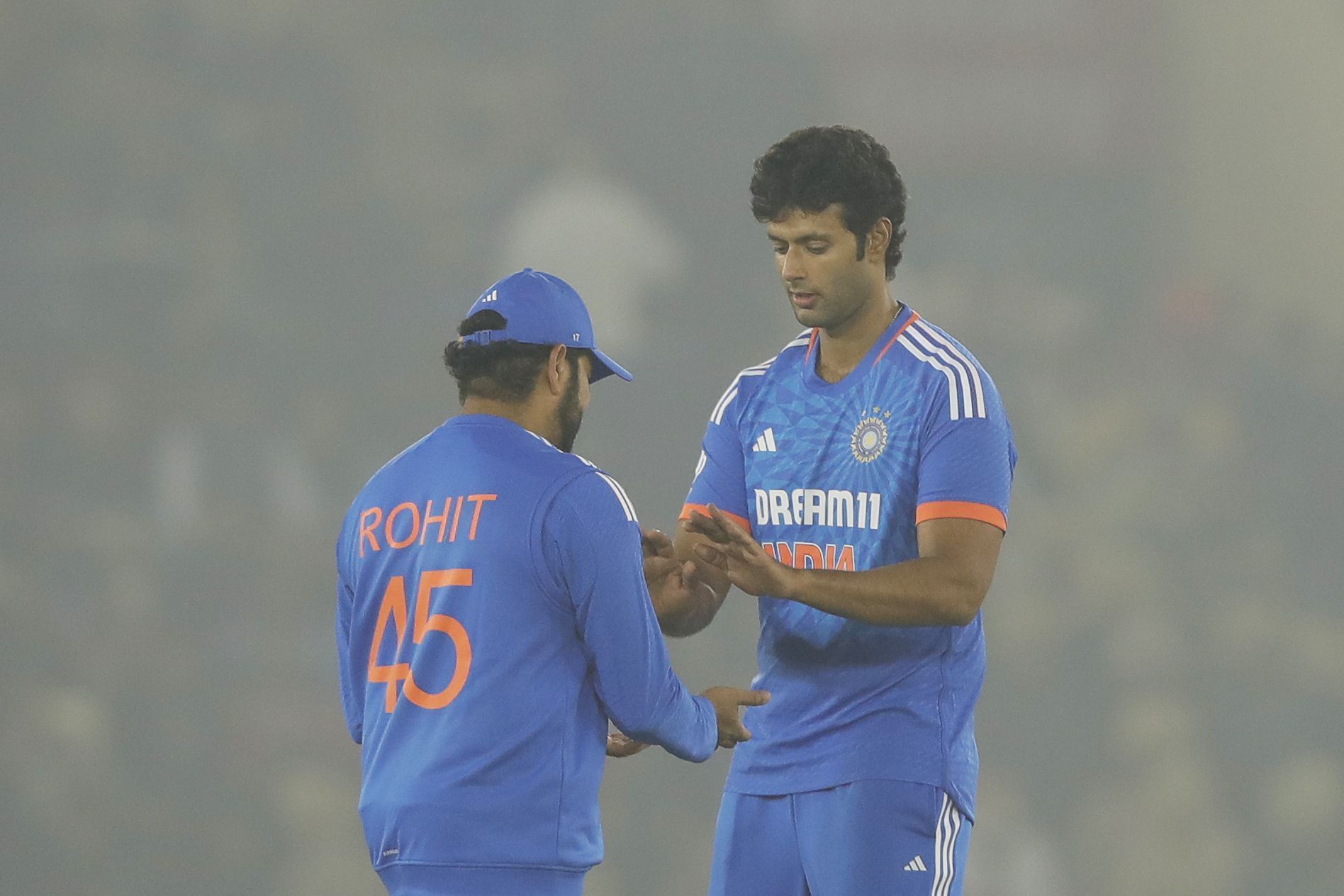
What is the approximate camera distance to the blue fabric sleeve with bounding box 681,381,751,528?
2.62 m

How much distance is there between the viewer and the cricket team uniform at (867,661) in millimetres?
2352

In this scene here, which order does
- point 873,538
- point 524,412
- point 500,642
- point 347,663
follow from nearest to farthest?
point 500,642
point 524,412
point 347,663
point 873,538

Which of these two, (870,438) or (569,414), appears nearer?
(569,414)

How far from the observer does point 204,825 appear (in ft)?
16.8

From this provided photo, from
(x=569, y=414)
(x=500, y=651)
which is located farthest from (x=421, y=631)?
(x=569, y=414)

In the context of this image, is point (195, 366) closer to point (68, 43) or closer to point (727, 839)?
point (68, 43)

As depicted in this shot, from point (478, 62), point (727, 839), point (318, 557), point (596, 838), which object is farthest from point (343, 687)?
point (478, 62)

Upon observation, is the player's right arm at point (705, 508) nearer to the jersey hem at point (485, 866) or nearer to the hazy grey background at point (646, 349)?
the jersey hem at point (485, 866)

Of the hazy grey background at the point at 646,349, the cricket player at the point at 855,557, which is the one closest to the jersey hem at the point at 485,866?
the cricket player at the point at 855,557

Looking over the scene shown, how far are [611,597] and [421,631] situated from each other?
0.26m

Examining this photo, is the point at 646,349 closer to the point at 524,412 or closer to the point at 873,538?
the point at 873,538

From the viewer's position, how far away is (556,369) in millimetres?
2240

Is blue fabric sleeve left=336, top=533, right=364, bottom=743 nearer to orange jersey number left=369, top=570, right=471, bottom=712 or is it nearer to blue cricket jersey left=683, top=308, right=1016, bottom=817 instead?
orange jersey number left=369, top=570, right=471, bottom=712

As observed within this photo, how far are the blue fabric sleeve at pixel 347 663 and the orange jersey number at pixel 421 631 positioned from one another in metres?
0.11
